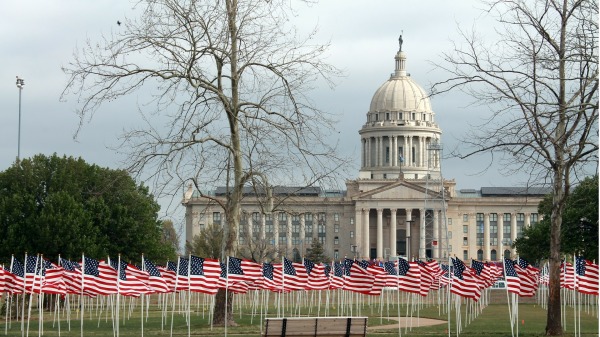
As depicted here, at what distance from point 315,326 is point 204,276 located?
8.80 m

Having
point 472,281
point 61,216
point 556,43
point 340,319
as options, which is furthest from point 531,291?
point 61,216

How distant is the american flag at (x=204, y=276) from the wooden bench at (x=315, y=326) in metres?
8.37

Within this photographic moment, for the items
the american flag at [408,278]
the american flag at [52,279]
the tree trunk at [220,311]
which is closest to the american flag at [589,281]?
the american flag at [408,278]

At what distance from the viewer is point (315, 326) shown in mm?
31281

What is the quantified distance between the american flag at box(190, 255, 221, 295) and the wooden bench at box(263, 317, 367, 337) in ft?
27.5

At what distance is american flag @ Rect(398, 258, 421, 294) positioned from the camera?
143ft

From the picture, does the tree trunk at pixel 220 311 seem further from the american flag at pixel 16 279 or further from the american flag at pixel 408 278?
the american flag at pixel 16 279

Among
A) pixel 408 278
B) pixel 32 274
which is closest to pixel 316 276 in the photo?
pixel 408 278

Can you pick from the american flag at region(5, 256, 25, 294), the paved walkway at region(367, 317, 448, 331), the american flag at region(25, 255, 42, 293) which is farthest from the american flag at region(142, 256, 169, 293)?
the paved walkway at region(367, 317, 448, 331)

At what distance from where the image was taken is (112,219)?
77.6m

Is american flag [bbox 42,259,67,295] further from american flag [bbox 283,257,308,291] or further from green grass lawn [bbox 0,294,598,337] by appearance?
american flag [bbox 283,257,308,291]

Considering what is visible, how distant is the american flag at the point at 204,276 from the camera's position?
1547 inches

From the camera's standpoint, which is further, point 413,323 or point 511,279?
point 413,323

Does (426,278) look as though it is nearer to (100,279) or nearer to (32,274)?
(100,279)
